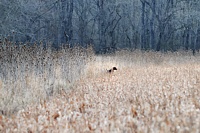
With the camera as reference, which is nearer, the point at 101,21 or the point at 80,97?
the point at 80,97

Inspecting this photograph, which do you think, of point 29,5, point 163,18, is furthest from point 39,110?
point 163,18

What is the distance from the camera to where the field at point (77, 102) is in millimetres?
2912

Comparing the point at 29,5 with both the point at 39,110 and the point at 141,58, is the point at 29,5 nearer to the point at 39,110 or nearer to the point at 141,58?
the point at 141,58

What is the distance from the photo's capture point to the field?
291 centimetres

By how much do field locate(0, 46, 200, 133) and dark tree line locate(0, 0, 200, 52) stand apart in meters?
1.25

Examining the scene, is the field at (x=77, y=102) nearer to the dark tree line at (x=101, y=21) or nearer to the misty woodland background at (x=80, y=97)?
the misty woodland background at (x=80, y=97)

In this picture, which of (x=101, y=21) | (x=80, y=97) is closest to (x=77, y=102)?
(x=80, y=97)

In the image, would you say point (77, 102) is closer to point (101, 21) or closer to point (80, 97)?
point (80, 97)

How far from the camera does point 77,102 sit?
14.7 ft

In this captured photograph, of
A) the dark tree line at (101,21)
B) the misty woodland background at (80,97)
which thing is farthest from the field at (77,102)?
the dark tree line at (101,21)

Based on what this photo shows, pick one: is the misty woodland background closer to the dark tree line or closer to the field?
the field

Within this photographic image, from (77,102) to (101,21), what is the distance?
20.3 meters

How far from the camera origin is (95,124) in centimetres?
300

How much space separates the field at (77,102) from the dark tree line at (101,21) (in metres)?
1.25
